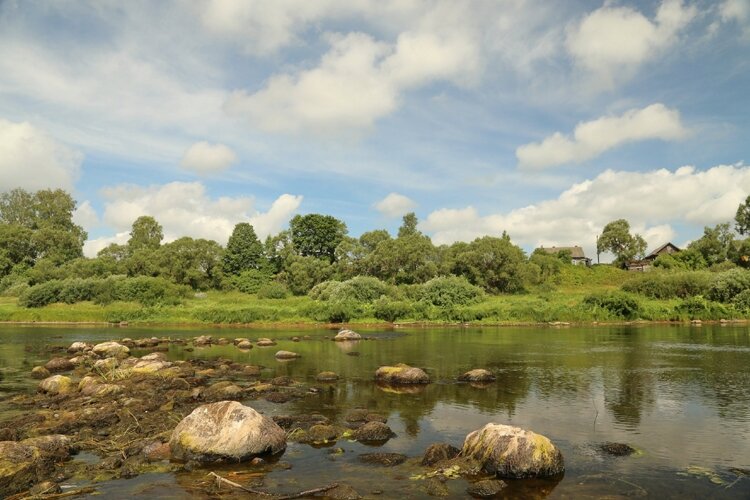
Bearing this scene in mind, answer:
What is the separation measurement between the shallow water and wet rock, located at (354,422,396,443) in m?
0.50

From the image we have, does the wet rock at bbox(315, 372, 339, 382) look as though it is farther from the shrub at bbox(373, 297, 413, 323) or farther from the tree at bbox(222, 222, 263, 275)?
the tree at bbox(222, 222, 263, 275)

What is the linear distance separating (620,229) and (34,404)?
12754 centimetres

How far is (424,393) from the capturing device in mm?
26750

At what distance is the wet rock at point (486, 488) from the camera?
13328 millimetres

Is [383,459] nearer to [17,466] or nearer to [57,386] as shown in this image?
[17,466]

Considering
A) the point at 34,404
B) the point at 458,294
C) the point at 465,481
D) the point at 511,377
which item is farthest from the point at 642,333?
the point at 34,404

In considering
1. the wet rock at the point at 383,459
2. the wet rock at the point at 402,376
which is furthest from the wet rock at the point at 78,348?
the wet rock at the point at 383,459

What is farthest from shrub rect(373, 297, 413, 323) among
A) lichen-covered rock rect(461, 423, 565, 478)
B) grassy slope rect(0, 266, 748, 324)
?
lichen-covered rock rect(461, 423, 565, 478)

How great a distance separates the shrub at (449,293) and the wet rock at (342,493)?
67225 mm

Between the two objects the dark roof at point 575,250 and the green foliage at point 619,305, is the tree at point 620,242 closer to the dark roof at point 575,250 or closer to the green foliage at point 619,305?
the dark roof at point 575,250

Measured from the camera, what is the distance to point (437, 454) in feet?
52.1

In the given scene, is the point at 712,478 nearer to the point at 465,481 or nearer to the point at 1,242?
the point at 465,481

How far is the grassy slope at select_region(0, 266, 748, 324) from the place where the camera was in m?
75.2

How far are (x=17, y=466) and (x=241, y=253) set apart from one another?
100994mm
